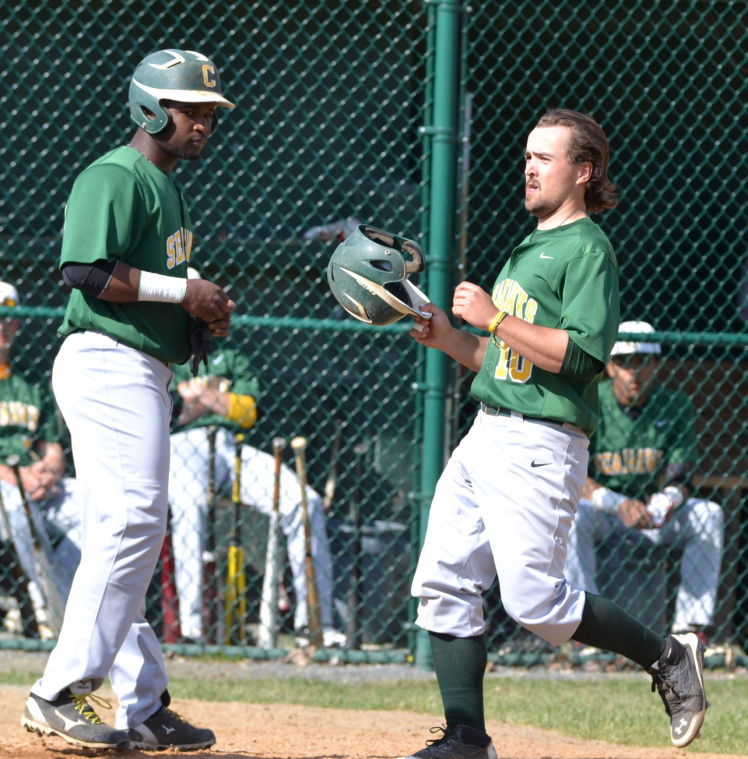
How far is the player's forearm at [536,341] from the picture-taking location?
3070 millimetres

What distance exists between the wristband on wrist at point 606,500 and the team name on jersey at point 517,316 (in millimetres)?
2635

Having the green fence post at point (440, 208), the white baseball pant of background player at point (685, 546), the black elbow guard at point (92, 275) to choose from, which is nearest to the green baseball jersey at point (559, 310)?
the black elbow guard at point (92, 275)

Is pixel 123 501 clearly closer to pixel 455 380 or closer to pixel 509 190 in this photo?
pixel 455 380

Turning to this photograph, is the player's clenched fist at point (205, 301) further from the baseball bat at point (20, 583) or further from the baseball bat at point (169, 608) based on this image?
the baseball bat at point (20, 583)

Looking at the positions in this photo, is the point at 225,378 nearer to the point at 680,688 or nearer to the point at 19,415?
the point at 19,415

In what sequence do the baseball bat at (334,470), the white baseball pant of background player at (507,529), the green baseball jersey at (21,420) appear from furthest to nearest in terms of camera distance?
the baseball bat at (334,470) < the green baseball jersey at (21,420) < the white baseball pant of background player at (507,529)

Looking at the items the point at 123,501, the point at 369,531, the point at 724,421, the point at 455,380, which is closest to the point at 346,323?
the point at 455,380

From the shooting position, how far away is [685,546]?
595 centimetres

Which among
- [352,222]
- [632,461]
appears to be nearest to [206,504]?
[352,222]

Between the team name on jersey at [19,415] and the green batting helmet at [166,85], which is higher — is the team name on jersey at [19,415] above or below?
below

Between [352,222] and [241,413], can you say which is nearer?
[241,413]

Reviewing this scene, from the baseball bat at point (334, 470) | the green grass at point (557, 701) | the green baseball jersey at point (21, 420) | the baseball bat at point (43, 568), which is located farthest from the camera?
the baseball bat at point (334, 470)

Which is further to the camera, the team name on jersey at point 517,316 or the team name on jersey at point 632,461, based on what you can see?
the team name on jersey at point 632,461

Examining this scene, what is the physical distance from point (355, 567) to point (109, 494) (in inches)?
113
